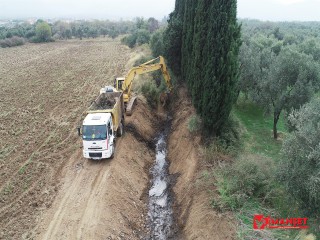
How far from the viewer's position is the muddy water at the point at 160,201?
17.1 metres

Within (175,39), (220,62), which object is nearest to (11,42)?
(175,39)

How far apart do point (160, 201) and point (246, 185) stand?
234 inches

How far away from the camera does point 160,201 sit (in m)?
19.5

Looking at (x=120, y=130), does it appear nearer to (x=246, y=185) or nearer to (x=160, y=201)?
(x=160, y=201)

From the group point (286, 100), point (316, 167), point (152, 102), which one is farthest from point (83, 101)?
point (316, 167)

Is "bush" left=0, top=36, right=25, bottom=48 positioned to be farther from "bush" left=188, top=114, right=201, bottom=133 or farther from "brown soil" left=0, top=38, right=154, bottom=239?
"bush" left=188, top=114, right=201, bottom=133

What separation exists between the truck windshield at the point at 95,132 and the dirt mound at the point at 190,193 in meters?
5.63

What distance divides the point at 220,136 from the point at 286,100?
21.1 ft

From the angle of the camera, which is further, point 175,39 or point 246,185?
point 175,39

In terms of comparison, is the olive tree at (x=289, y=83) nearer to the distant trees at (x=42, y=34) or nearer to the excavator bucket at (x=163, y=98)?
the excavator bucket at (x=163, y=98)

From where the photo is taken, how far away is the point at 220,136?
21281 millimetres

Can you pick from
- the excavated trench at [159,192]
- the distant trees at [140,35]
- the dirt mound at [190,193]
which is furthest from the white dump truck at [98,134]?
the distant trees at [140,35]

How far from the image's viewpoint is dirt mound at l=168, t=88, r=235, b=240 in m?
14.7

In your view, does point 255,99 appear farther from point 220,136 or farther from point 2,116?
point 2,116
